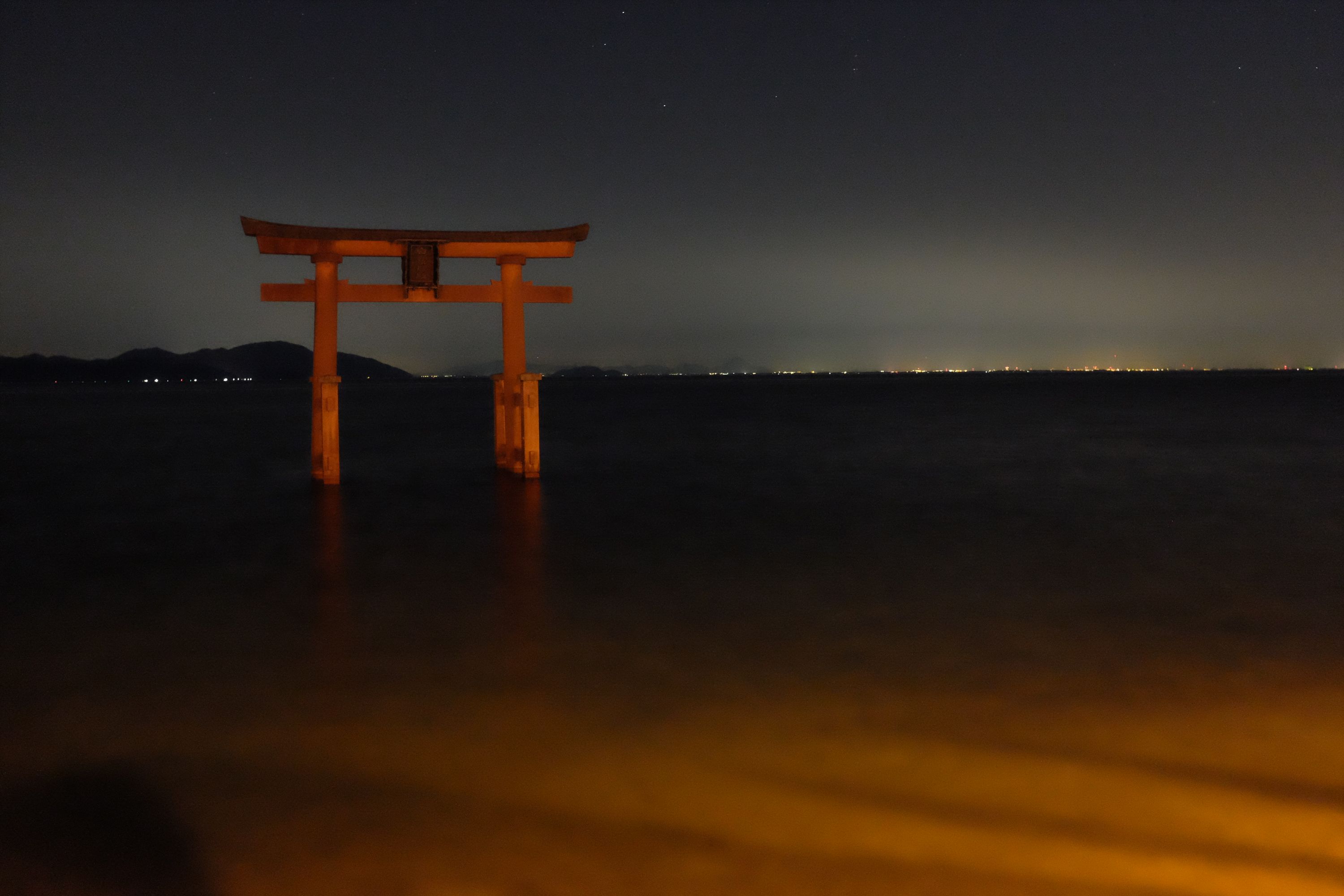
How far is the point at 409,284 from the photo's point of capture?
12141mm

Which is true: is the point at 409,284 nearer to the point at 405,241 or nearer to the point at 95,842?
the point at 405,241

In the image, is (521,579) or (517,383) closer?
(521,579)

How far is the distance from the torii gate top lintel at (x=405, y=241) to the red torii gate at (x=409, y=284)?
0.01 metres

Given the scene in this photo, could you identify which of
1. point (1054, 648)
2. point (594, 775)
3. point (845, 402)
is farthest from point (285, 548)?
point (845, 402)

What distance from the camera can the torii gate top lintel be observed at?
11406 millimetres

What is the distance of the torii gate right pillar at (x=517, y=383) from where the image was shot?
496 inches

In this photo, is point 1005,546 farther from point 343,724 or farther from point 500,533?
point 343,724

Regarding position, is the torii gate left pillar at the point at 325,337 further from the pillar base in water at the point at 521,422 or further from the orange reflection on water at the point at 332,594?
the pillar base in water at the point at 521,422

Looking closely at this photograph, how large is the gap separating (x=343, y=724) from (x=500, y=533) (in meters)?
5.62

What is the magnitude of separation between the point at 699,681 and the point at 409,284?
8.55 m

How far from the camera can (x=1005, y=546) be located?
30.7ft

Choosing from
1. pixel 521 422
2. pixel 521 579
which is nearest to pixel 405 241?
pixel 521 422

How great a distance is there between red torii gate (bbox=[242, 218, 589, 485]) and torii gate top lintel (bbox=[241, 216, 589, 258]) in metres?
0.01

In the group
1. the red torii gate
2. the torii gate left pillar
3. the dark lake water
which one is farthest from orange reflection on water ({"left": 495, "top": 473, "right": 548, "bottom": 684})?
the torii gate left pillar
